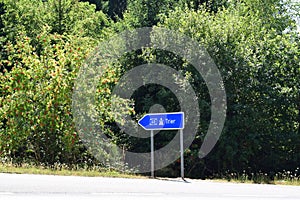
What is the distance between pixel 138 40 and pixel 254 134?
21.5 ft

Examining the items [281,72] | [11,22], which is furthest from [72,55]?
[11,22]

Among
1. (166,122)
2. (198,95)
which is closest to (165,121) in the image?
(166,122)

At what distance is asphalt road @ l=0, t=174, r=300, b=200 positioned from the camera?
31.2 ft

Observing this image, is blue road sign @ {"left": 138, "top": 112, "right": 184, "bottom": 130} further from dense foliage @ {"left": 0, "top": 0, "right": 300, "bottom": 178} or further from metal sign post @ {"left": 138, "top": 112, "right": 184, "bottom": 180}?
dense foliage @ {"left": 0, "top": 0, "right": 300, "bottom": 178}

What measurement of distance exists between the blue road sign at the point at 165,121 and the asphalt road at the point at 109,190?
200cm

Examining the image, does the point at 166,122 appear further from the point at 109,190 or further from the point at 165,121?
the point at 109,190

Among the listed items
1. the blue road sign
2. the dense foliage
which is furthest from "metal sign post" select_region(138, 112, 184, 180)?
the dense foliage

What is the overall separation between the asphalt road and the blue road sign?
200 cm

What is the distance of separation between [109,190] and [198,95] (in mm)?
10661

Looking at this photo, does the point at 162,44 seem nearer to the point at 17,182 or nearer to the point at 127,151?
the point at 127,151

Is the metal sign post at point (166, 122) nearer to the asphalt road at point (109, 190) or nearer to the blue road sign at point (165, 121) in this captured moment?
the blue road sign at point (165, 121)

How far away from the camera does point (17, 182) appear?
11.0 metres

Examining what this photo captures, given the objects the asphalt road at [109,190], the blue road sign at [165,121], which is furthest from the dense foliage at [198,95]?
the asphalt road at [109,190]

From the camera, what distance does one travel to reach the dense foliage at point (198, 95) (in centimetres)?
1811
